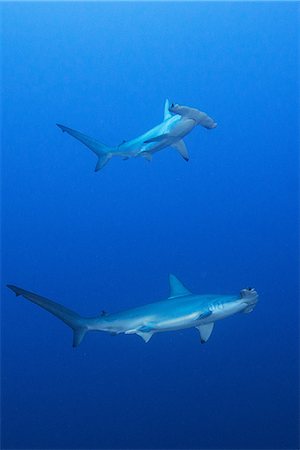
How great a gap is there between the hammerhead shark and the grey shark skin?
1.46 metres

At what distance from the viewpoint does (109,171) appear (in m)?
9.49

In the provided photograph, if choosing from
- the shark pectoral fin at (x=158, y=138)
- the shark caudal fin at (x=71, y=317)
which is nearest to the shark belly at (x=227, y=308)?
the shark caudal fin at (x=71, y=317)

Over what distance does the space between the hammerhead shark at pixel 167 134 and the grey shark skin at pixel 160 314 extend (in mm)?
1457

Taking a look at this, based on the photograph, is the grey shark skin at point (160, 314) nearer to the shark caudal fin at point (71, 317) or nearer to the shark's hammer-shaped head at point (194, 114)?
the shark caudal fin at point (71, 317)

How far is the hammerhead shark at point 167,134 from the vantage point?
424 centimetres

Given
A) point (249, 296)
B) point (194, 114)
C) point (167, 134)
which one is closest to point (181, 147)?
point (167, 134)

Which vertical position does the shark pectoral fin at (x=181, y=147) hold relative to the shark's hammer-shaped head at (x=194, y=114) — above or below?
above

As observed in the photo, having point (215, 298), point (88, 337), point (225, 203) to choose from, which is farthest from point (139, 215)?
point (215, 298)

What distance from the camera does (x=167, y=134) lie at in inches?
173

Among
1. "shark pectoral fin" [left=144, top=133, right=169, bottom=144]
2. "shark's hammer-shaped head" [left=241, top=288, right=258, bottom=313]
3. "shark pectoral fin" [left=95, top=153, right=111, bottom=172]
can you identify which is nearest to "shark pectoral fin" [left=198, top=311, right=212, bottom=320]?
"shark's hammer-shaped head" [left=241, top=288, right=258, bottom=313]

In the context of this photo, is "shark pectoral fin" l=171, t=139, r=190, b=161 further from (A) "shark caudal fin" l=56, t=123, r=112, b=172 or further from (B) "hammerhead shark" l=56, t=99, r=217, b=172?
(A) "shark caudal fin" l=56, t=123, r=112, b=172

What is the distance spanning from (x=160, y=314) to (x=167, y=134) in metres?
1.61

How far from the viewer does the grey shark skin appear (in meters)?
3.91

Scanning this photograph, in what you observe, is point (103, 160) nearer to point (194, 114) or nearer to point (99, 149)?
point (99, 149)
